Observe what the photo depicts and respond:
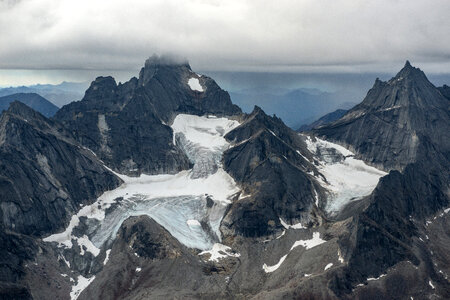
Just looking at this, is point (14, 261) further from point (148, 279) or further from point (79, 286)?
point (148, 279)

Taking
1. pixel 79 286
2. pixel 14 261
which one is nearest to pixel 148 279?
pixel 79 286

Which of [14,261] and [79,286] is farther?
[79,286]

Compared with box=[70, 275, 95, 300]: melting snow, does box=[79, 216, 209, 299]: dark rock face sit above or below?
above

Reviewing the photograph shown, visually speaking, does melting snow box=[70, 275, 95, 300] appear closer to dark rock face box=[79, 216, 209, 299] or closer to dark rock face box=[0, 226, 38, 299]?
dark rock face box=[79, 216, 209, 299]

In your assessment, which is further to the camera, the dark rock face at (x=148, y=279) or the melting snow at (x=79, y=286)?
the melting snow at (x=79, y=286)

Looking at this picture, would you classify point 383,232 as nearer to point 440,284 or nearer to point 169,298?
point 440,284

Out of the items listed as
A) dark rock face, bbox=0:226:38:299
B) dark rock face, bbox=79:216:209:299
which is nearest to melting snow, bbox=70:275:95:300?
dark rock face, bbox=79:216:209:299

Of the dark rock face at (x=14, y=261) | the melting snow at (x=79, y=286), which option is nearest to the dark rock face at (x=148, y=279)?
the melting snow at (x=79, y=286)

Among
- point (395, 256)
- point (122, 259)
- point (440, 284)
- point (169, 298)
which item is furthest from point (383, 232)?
point (122, 259)

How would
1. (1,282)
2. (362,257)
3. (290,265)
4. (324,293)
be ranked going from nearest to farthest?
(1,282) → (324,293) → (362,257) → (290,265)

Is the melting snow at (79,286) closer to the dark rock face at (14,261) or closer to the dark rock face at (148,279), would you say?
the dark rock face at (148,279)

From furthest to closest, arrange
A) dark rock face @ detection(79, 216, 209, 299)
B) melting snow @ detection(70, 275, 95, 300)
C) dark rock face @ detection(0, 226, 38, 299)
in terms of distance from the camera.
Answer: melting snow @ detection(70, 275, 95, 300) → dark rock face @ detection(79, 216, 209, 299) → dark rock face @ detection(0, 226, 38, 299)
